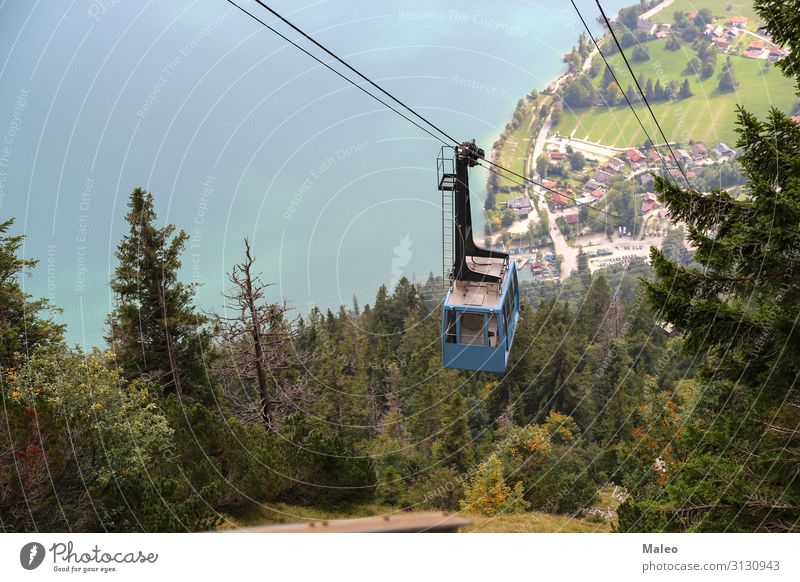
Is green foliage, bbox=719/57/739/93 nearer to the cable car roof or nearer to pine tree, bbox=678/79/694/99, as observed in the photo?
pine tree, bbox=678/79/694/99

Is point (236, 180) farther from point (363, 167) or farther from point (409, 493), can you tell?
point (409, 493)

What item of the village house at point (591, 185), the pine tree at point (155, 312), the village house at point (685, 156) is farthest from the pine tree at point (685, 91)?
the pine tree at point (155, 312)

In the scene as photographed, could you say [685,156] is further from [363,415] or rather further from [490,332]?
[490,332]

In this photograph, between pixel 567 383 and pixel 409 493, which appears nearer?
pixel 409 493

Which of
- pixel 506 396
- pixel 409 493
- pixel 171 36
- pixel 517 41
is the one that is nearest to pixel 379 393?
pixel 506 396

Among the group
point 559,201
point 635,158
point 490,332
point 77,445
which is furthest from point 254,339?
point 635,158

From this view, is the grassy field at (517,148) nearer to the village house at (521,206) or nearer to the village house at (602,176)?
the village house at (521,206)
